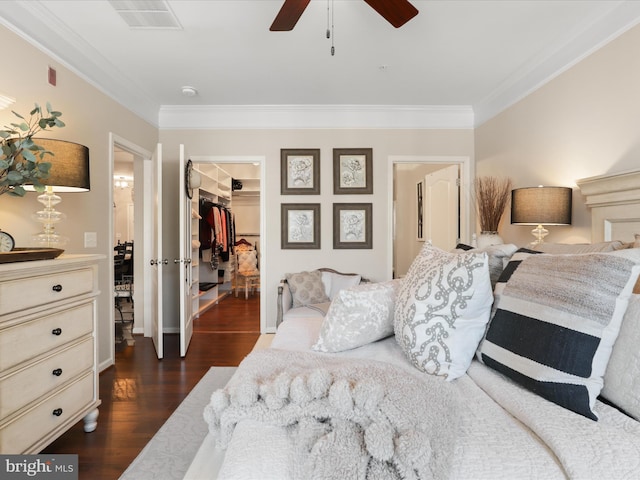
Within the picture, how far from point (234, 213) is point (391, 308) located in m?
6.00

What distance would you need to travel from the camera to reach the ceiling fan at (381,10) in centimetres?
157

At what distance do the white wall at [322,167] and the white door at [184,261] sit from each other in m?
0.56

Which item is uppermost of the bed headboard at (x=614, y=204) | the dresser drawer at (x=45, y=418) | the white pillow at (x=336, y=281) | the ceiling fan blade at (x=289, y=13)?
the ceiling fan blade at (x=289, y=13)

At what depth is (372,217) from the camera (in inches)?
150

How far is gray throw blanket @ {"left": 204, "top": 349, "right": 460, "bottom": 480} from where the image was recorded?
0.69 metres

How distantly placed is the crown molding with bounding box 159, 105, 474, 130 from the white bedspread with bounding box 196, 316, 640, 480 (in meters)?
3.33

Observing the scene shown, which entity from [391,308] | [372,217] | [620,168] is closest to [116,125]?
[372,217]

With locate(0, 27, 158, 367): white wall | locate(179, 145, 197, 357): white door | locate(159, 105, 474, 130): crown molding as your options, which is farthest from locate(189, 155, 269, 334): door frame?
locate(0, 27, 158, 367): white wall

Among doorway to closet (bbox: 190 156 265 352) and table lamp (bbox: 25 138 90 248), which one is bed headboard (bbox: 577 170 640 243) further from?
table lamp (bbox: 25 138 90 248)

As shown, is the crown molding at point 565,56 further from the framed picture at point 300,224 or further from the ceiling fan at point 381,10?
the framed picture at point 300,224

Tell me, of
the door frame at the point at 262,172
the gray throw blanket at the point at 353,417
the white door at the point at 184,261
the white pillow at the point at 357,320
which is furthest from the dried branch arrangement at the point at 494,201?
the white door at the point at 184,261

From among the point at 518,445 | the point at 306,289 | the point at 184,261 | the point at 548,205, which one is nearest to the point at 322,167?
the point at 306,289

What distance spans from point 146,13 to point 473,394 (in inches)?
105

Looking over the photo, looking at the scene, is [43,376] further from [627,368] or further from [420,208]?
[420,208]
